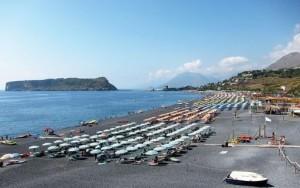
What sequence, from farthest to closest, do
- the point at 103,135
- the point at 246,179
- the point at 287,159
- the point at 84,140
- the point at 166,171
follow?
the point at 103,135
the point at 84,140
the point at 287,159
the point at 166,171
the point at 246,179

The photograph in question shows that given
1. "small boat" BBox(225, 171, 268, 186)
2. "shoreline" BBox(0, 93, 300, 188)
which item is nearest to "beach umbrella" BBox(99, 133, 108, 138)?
"shoreline" BBox(0, 93, 300, 188)

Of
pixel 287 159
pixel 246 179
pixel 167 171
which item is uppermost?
pixel 287 159

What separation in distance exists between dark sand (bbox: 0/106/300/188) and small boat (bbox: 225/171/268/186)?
0.80 m

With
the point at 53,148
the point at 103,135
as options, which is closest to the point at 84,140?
the point at 103,135

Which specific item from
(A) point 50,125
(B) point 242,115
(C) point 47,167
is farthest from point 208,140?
(A) point 50,125

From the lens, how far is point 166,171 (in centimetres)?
4122

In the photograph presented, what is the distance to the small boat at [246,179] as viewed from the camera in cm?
3553

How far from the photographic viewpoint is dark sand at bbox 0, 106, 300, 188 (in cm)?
3743

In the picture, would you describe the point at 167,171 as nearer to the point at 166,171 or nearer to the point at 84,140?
the point at 166,171

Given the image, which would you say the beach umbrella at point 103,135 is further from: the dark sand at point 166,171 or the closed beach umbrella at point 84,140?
the dark sand at point 166,171

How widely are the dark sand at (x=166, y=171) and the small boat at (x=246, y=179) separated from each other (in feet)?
2.63

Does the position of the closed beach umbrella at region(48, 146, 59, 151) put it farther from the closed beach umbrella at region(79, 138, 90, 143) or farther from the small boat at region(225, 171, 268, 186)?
the small boat at region(225, 171, 268, 186)

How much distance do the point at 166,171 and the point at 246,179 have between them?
865cm

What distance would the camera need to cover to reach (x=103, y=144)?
56812 mm
